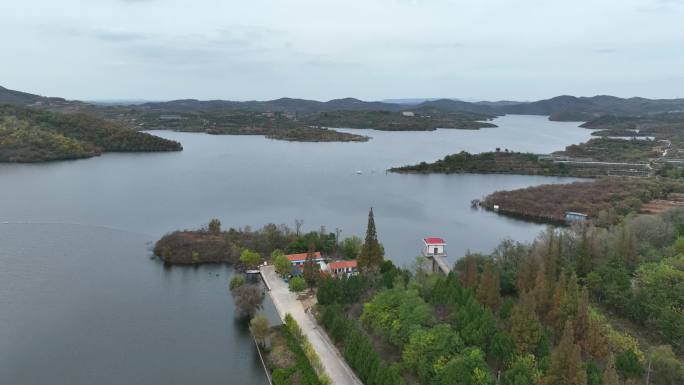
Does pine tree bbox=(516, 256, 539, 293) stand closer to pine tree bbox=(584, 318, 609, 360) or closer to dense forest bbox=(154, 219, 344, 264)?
pine tree bbox=(584, 318, 609, 360)


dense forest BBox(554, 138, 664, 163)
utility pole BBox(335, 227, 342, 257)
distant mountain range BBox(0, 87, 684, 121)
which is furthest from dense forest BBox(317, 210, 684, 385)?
distant mountain range BBox(0, 87, 684, 121)

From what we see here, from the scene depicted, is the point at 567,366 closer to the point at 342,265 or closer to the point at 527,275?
the point at 527,275

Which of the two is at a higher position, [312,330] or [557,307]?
[557,307]

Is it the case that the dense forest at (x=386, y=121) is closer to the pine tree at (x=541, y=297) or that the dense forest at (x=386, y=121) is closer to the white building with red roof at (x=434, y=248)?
the white building with red roof at (x=434, y=248)

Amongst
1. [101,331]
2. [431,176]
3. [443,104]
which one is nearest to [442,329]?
[101,331]

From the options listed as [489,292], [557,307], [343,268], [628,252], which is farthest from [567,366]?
[343,268]

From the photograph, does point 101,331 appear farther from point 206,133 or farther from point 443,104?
point 443,104
